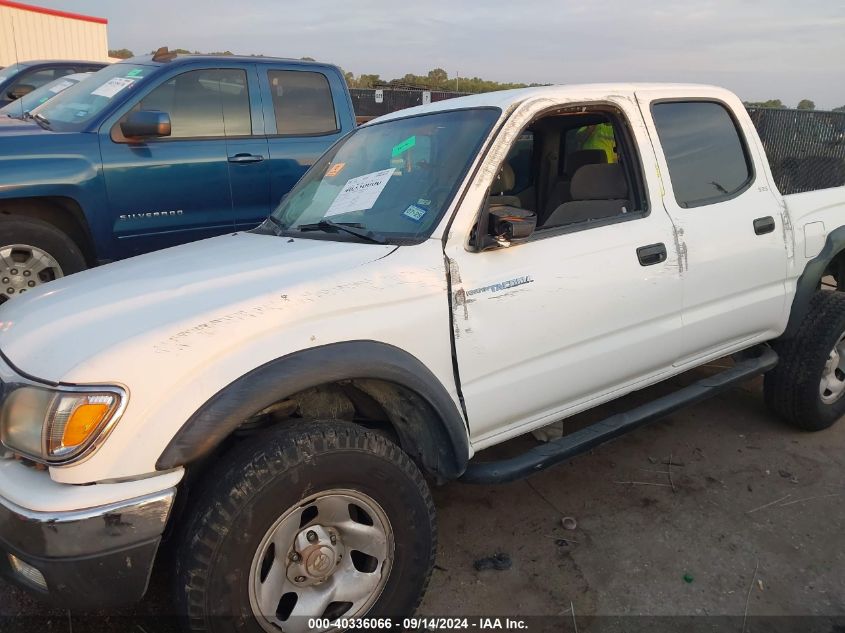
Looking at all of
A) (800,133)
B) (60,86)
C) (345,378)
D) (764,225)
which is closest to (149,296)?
(345,378)

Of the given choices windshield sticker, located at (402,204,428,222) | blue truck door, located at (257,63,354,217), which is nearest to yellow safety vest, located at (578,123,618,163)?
windshield sticker, located at (402,204,428,222)

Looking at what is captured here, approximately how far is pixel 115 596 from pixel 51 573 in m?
0.18

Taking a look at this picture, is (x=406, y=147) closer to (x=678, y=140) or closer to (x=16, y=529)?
(x=678, y=140)

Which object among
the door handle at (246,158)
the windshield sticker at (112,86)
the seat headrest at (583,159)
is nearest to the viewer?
the seat headrest at (583,159)

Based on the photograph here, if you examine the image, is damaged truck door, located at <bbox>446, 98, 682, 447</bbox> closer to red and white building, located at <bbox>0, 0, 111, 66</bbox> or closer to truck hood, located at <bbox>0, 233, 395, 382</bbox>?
truck hood, located at <bbox>0, 233, 395, 382</bbox>

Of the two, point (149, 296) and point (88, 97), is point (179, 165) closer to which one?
point (88, 97)

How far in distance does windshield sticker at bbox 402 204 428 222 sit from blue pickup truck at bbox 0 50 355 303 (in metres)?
2.80

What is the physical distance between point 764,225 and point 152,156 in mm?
4025

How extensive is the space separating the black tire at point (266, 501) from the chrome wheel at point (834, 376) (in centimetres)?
281

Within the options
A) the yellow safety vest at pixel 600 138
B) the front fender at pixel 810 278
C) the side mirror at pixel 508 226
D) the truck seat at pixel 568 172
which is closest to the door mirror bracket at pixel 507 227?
the side mirror at pixel 508 226

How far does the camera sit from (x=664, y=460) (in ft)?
11.8

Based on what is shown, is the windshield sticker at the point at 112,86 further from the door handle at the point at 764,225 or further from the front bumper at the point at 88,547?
the door handle at the point at 764,225

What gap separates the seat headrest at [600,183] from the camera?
305 cm

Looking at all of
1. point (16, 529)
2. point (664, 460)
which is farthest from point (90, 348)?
point (664, 460)
